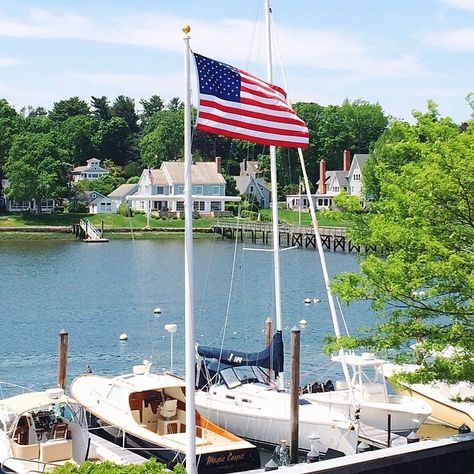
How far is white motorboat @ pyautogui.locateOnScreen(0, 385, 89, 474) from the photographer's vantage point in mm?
21484

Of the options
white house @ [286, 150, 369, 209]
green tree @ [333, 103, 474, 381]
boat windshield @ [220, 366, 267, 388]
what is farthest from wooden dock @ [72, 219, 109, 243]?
green tree @ [333, 103, 474, 381]

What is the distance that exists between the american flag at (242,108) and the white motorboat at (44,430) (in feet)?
28.4

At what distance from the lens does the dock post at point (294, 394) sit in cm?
2461

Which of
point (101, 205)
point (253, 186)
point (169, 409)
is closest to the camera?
point (169, 409)

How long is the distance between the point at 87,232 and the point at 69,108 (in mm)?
73943

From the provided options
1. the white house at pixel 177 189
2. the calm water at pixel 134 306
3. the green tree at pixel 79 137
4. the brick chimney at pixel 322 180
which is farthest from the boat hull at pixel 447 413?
the green tree at pixel 79 137

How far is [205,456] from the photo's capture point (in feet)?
75.7

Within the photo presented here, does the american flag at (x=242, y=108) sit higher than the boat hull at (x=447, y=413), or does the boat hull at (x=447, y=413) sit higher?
the american flag at (x=242, y=108)

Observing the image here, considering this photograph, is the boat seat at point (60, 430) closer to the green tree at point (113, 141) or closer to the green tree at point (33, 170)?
the green tree at point (33, 170)

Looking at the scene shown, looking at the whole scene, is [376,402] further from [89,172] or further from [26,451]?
[89,172]

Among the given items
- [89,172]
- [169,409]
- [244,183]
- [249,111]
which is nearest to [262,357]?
[169,409]

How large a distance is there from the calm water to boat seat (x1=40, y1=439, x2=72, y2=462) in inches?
594

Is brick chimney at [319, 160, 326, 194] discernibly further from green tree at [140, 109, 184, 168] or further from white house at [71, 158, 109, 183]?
white house at [71, 158, 109, 183]

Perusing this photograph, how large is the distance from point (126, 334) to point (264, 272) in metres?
34.0
